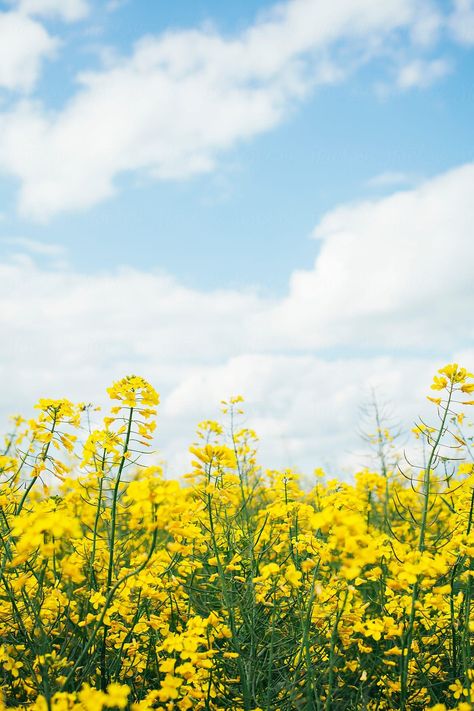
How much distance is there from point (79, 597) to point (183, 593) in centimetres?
83

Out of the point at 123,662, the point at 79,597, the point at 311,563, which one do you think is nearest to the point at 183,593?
the point at 123,662

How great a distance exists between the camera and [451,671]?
3.27 meters

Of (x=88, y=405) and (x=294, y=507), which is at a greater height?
(x=88, y=405)

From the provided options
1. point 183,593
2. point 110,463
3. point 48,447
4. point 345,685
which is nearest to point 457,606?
point 345,685

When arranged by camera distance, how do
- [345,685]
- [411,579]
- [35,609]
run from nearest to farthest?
[411,579], [35,609], [345,685]

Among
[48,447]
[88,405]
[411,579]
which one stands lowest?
[411,579]

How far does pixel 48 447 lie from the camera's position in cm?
328

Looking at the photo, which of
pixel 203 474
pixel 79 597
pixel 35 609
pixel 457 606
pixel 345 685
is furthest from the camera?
pixel 79 597

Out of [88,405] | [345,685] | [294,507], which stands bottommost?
[345,685]

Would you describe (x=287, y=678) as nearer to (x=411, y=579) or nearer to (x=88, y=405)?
(x=411, y=579)

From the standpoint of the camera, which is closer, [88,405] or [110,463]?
[110,463]

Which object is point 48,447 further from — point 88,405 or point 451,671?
point 451,671

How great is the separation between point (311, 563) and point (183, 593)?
1.32m

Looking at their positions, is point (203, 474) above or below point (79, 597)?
above
